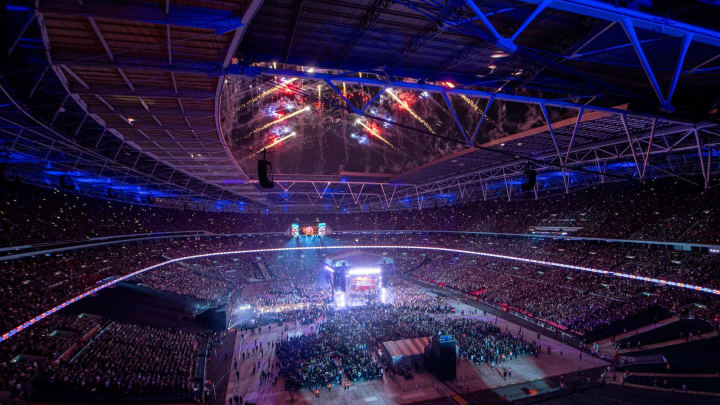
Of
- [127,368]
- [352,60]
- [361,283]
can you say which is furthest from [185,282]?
[352,60]

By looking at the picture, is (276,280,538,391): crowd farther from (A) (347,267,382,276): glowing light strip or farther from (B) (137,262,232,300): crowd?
(B) (137,262,232,300): crowd

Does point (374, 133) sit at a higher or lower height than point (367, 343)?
higher

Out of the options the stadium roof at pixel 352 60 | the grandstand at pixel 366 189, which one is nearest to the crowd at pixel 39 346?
the grandstand at pixel 366 189

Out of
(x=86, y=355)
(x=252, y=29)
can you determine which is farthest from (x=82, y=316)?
(x=252, y=29)

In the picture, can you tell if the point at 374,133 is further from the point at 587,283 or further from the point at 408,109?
the point at 587,283

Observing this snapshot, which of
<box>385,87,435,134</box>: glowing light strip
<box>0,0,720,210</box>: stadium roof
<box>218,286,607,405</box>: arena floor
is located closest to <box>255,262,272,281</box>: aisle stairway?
<box>218,286,607,405</box>: arena floor

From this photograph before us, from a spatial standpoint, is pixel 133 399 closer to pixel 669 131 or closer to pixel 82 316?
pixel 82 316
